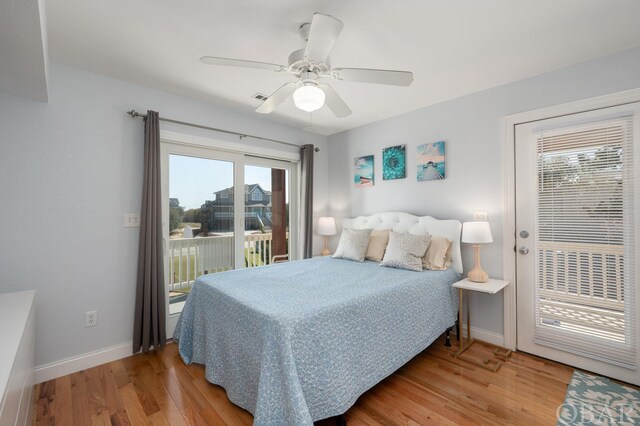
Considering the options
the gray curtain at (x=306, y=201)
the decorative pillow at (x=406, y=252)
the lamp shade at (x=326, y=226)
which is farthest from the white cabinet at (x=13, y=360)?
the lamp shade at (x=326, y=226)

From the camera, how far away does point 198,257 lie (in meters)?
3.29

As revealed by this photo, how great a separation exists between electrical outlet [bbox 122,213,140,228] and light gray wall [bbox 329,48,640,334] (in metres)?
2.71

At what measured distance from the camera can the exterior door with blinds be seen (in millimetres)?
2186

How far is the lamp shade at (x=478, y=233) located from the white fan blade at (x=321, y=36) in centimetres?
199

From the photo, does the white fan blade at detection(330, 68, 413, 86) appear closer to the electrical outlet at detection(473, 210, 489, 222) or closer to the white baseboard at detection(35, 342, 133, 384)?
the electrical outlet at detection(473, 210, 489, 222)

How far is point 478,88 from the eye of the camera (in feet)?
9.37

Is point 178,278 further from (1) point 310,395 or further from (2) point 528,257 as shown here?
(2) point 528,257

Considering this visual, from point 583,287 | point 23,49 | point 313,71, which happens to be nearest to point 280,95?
point 313,71

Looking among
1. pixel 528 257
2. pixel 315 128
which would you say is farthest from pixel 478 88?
pixel 315 128

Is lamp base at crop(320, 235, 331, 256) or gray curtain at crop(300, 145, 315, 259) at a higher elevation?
gray curtain at crop(300, 145, 315, 259)

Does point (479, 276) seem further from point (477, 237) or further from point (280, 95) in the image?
point (280, 95)

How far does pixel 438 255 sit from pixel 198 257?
2.61 metres

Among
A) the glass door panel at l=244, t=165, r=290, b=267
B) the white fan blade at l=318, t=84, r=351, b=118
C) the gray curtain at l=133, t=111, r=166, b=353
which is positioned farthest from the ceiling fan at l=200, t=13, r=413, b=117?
the glass door panel at l=244, t=165, r=290, b=267

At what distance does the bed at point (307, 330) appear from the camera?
1.50m
